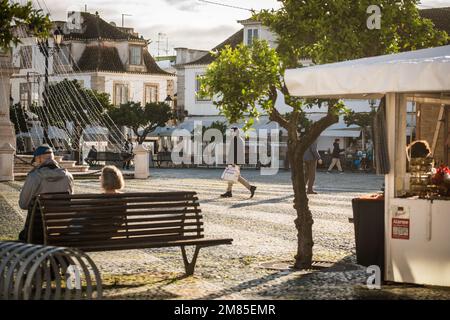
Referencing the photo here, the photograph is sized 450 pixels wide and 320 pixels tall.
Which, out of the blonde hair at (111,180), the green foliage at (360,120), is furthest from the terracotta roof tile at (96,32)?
the blonde hair at (111,180)

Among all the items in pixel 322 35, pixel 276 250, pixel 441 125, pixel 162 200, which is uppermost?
pixel 322 35

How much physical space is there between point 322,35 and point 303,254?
2.55m

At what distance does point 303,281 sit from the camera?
33.7 feet

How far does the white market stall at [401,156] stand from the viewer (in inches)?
377

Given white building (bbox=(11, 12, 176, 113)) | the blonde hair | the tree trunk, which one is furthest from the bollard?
white building (bbox=(11, 12, 176, 113))

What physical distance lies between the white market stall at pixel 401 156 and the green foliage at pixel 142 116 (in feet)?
176

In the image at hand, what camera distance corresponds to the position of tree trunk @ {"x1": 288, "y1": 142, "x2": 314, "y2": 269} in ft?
37.7

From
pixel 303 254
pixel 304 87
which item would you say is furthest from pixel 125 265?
pixel 304 87

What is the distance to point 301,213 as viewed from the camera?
11711 mm

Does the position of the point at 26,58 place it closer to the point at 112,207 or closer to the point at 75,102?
the point at 75,102

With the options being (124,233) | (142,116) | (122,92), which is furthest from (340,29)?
(122,92)

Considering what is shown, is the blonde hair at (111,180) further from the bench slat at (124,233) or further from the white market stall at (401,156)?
the white market stall at (401,156)

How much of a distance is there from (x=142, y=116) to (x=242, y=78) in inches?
2080
